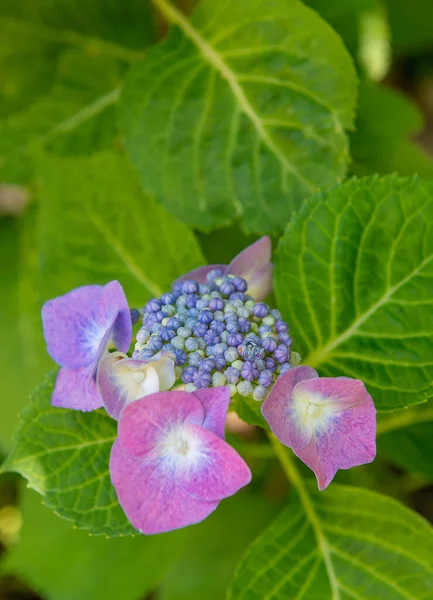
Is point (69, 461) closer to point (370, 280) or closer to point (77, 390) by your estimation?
point (77, 390)

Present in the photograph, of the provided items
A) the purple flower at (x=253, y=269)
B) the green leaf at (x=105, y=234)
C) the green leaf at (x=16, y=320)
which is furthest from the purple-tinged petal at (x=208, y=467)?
the green leaf at (x=16, y=320)

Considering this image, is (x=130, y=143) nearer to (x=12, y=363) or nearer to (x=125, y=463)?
(x=125, y=463)

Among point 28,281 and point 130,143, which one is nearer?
point 130,143

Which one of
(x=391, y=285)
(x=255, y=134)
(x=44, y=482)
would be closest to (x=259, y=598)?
(x=44, y=482)

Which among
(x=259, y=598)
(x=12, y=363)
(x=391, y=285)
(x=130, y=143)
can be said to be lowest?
(x=259, y=598)

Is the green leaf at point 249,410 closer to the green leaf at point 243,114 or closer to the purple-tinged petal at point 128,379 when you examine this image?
the purple-tinged petal at point 128,379

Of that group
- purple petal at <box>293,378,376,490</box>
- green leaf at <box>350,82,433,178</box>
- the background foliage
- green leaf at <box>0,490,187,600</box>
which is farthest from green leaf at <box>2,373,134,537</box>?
green leaf at <box>350,82,433,178</box>

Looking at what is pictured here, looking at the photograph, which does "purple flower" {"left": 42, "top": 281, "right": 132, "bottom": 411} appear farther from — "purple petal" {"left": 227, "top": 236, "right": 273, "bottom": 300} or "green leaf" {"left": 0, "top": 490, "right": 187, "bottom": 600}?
"green leaf" {"left": 0, "top": 490, "right": 187, "bottom": 600}
